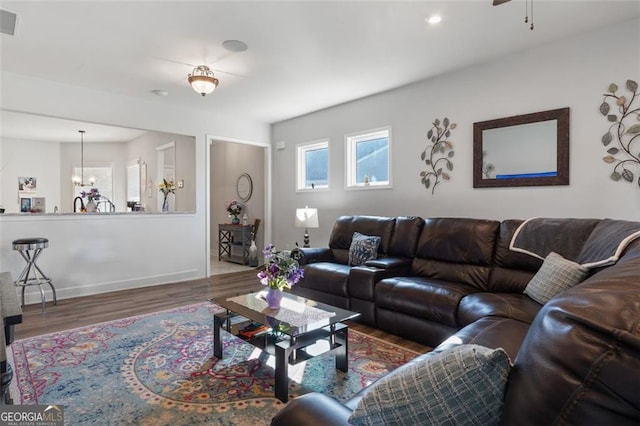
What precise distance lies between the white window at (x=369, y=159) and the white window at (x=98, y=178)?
445 centimetres

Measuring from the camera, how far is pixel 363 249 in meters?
3.81

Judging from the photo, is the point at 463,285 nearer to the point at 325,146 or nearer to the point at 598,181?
the point at 598,181

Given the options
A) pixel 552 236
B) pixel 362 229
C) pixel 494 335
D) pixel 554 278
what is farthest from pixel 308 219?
pixel 494 335

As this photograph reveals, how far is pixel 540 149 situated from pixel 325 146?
10.00 feet

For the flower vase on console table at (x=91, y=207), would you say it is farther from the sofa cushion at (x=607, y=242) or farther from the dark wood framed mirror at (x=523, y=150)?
the sofa cushion at (x=607, y=242)

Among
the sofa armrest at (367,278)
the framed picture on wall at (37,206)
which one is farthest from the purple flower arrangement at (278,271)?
the framed picture on wall at (37,206)

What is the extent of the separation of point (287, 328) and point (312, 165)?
157 inches

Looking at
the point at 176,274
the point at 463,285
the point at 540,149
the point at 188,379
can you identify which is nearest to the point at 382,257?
the point at 463,285

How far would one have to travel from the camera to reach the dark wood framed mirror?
3.19 meters

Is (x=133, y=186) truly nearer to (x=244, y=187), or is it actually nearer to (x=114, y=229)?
(x=244, y=187)

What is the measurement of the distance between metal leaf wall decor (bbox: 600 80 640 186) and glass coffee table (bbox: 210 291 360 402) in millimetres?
2588

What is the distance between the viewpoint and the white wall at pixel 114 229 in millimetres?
3969

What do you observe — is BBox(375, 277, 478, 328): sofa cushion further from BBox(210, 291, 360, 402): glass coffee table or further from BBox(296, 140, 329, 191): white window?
BBox(296, 140, 329, 191): white window

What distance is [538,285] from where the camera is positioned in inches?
94.0
